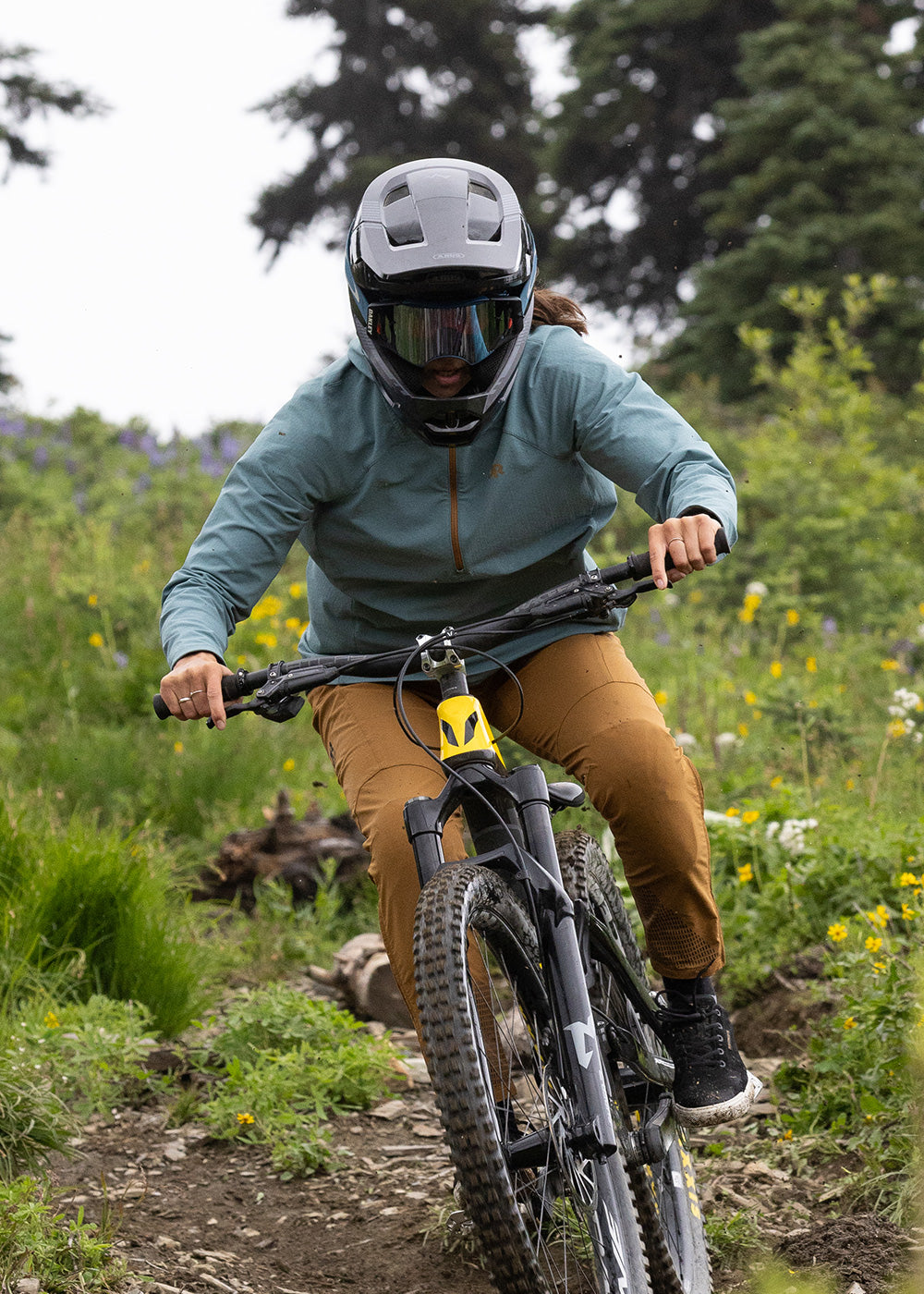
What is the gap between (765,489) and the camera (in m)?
8.77

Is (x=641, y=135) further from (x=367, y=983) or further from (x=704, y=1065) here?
(x=704, y=1065)

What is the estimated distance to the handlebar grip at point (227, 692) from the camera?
244cm

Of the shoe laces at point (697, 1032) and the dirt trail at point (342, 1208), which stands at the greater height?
the shoe laces at point (697, 1032)

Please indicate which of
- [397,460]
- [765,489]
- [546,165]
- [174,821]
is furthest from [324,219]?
[397,460]

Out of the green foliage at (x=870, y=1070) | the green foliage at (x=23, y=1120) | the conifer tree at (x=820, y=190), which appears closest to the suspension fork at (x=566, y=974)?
the green foliage at (x=870, y=1070)

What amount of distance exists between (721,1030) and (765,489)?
246 inches

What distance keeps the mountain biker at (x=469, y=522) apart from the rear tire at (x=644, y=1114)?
72 mm

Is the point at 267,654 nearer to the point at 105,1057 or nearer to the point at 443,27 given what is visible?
the point at 105,1057

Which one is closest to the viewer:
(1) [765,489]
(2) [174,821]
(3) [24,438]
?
(2) [174,821]

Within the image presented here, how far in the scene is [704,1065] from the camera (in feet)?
9.70

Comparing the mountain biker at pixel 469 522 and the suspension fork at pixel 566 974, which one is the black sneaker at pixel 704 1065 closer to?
the mountain biker at pixel 469 522

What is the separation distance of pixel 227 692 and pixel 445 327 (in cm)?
88

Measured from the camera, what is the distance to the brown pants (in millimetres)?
2691

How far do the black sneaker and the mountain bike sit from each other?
0.24ft
